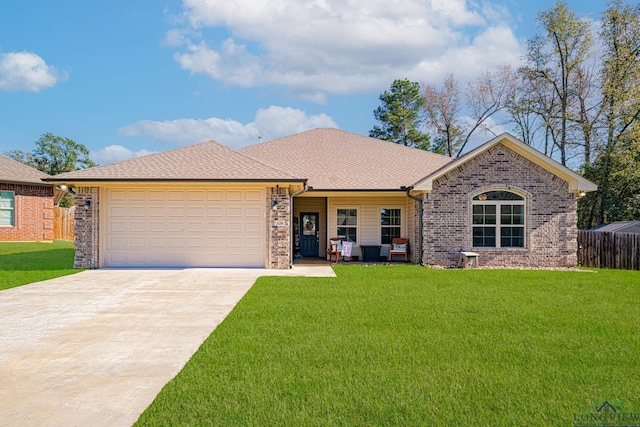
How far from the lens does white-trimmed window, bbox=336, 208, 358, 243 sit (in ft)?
57.1

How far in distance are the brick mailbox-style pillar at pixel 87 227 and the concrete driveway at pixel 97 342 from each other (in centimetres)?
247

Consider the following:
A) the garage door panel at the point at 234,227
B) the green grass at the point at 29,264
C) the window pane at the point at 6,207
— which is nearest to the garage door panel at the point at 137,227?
the green grass at the point at 29,264

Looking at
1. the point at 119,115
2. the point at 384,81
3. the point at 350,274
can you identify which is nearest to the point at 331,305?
the point at 350,274

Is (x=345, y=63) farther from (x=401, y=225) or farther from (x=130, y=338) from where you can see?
(x=130, y=338)

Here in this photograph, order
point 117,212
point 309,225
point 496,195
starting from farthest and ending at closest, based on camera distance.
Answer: point 309,225
point 496,195
point 117,212

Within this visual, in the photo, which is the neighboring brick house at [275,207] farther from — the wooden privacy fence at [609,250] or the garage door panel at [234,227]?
the wooden privacy fence at [609,250]

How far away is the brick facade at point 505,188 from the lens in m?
14.7

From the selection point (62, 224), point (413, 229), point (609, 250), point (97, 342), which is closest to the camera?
point (97, 342)

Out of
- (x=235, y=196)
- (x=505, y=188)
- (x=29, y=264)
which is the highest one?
(x=505, y=188)

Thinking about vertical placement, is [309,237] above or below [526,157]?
below

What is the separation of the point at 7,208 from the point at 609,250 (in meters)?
26.2

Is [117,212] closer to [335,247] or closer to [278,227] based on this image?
[278,227]

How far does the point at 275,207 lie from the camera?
44.8 feet

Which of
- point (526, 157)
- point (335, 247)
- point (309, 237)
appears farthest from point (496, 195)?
point (309, 237)
